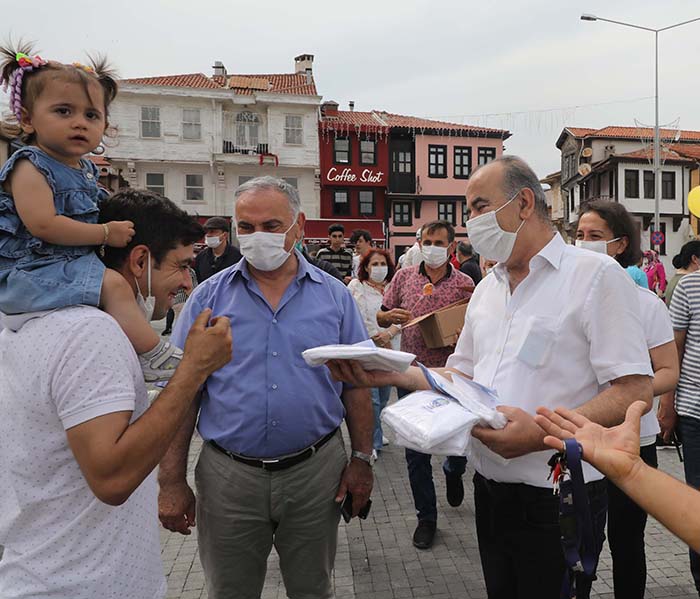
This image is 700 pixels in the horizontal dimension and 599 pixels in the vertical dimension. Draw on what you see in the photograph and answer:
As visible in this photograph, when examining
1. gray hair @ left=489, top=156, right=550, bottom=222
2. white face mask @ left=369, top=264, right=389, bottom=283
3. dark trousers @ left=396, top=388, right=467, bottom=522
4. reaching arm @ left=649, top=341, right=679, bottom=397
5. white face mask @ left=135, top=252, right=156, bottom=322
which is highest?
gray hair @ left=489, top=156, right=550, bottom=222

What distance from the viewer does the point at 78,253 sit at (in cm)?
172

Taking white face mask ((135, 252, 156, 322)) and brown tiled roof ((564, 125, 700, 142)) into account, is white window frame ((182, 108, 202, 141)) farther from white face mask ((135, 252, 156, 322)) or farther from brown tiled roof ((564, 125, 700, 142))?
white face mask ((135, 252, 156, 322))

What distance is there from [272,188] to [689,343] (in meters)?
2.61

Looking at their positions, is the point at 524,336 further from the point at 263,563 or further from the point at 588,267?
the point at 263,563

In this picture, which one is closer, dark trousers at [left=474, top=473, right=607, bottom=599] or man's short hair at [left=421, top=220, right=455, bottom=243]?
Result: dark trousers at [left=474, top=473, right=607, bottom=599]

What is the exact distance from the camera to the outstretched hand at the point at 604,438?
4.28ft

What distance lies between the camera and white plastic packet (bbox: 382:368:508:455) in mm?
1661

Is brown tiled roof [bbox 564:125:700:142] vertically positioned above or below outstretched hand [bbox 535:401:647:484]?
above

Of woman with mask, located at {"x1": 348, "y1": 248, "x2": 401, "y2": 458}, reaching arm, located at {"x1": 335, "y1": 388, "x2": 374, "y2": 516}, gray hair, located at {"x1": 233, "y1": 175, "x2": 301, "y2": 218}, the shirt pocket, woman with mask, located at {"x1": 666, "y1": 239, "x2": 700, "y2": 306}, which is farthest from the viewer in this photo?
woman with mask, located at {"x1": 666, "y1": 239, "x2": 700, "y2": 306}

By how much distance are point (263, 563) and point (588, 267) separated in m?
1.95

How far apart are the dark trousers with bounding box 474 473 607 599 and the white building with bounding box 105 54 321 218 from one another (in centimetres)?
3167

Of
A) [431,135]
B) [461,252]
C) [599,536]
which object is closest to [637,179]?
[431,135]

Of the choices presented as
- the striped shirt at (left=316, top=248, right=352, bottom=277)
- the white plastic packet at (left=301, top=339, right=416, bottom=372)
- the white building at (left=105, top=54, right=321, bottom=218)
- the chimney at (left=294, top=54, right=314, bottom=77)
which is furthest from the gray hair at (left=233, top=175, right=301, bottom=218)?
the chimney at (left=294, top=54, right=314, bottom=77)

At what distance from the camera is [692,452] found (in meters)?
3.12
